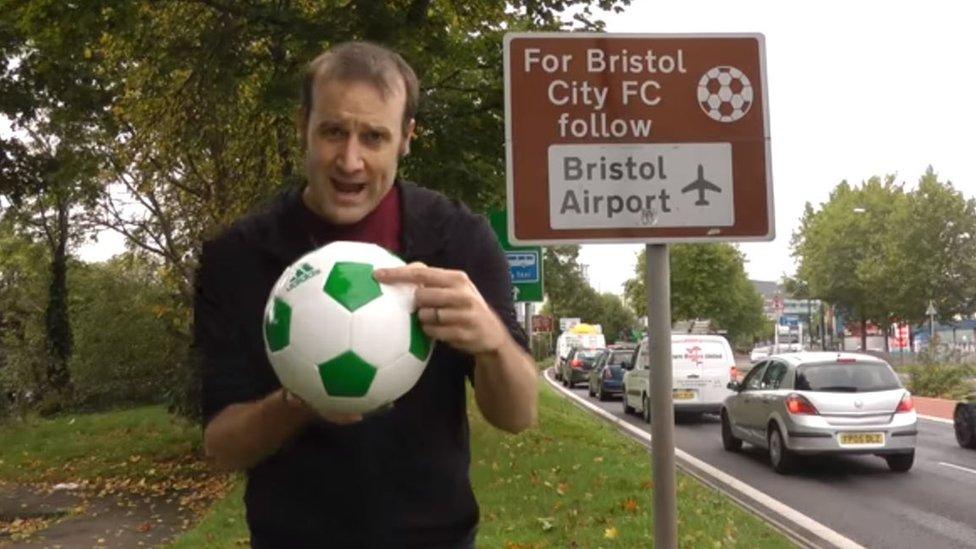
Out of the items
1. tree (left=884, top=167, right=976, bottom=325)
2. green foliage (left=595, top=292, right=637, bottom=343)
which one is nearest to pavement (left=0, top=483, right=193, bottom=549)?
tree (left=884, top=167, right=976, bottom=325)

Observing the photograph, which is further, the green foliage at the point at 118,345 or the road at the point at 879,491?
the green foliage at the point at 118,345

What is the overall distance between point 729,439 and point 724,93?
14.7m

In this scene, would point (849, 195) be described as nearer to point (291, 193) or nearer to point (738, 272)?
point (738, 272)

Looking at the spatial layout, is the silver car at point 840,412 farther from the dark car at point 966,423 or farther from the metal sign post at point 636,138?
the metal sign post at point 636,138

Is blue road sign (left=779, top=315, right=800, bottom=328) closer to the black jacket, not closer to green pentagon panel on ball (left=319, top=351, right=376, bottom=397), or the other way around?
the black jacket

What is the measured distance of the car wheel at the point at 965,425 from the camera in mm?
17172

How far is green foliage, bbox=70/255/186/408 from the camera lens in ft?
103

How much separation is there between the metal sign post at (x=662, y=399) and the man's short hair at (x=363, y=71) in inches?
83.0

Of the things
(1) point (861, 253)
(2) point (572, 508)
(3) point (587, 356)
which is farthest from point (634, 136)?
(1) point (861, 253)

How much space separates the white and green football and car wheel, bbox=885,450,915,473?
14.5 m

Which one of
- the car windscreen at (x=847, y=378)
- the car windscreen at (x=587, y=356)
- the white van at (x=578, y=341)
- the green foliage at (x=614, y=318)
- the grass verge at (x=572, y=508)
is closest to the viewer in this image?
the grass verge at (x=572, y=508)

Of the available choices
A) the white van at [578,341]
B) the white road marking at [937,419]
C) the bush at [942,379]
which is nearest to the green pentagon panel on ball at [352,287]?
the white road marking at [937,419]

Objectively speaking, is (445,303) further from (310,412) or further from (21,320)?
(21,320)

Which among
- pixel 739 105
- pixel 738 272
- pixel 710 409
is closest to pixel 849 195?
pixel 738 272
